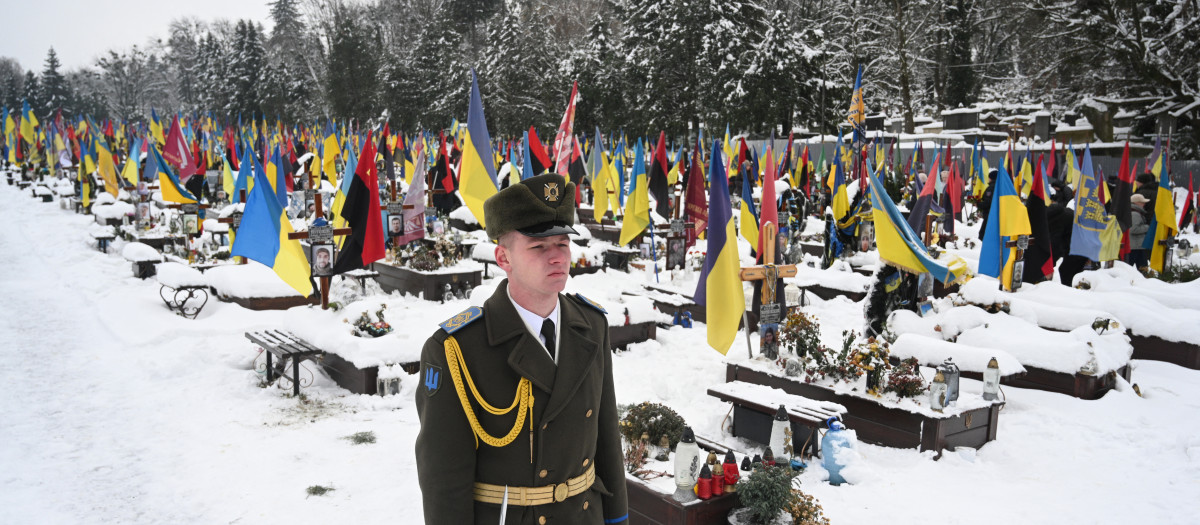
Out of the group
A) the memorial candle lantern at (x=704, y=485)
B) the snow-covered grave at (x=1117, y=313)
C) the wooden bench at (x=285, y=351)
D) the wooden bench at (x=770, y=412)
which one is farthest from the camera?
the snow-covered grave at (x=1117, y=313)

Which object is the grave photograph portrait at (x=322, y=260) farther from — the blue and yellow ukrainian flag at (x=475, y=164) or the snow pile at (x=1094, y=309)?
the snow pile at (x=1094, y=309)

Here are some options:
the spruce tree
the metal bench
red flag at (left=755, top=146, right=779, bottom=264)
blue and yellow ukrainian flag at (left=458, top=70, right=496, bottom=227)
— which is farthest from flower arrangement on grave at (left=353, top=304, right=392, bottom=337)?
the spruce tree

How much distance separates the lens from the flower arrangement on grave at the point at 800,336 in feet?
27.2

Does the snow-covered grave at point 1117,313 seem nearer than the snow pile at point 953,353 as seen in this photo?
No

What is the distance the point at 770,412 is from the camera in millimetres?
7078

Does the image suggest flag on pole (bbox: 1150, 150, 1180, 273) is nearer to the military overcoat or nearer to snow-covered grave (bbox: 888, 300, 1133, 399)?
snow-covered grave (bbox: 888, 300, 1133, 399)

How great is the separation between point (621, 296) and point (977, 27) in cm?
4207

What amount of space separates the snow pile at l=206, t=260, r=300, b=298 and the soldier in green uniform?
10.3 m

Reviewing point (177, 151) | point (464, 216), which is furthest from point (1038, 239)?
point (177, 151)

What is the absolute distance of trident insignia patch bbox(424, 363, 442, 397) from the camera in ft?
8.79

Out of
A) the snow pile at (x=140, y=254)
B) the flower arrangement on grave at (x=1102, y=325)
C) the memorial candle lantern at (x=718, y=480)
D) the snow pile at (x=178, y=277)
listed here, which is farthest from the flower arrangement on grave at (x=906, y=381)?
the snow pile at (x=140, y=254)

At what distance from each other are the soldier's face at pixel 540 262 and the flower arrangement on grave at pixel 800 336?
5947 millimetres

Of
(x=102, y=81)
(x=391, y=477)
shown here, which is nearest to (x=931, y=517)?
(x=391, y=477)

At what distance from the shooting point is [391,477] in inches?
256
